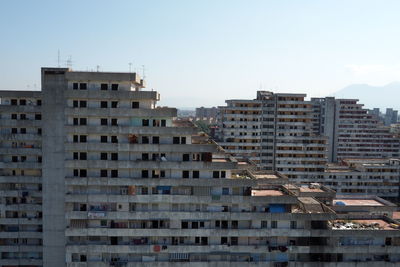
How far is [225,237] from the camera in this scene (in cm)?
3984

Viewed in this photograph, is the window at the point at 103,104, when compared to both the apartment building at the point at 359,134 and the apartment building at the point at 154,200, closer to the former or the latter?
the apartment building at the point at 154,200

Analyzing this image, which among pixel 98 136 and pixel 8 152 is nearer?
pixel 98 136

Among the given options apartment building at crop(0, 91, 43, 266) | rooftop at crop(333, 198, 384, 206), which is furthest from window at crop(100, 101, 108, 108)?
rooftop at crop(333, 198, 384, 206)

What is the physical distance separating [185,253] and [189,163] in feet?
29.9

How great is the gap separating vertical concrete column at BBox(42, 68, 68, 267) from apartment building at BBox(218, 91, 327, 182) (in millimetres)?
44831

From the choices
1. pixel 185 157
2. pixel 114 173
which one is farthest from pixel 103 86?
pixel 185 157

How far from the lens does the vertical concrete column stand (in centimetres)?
3928

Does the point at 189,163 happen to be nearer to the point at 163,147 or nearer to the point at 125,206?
the point at 163,147

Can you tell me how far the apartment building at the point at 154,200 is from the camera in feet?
128

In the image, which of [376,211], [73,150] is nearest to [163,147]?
[73,150]

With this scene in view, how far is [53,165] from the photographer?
132 ft

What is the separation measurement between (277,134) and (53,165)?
5153 cm

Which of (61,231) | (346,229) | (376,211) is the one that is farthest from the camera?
(376,211)

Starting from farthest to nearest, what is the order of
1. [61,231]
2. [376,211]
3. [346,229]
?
1. [376,211]
2. [61,231]
3. [346,229]
